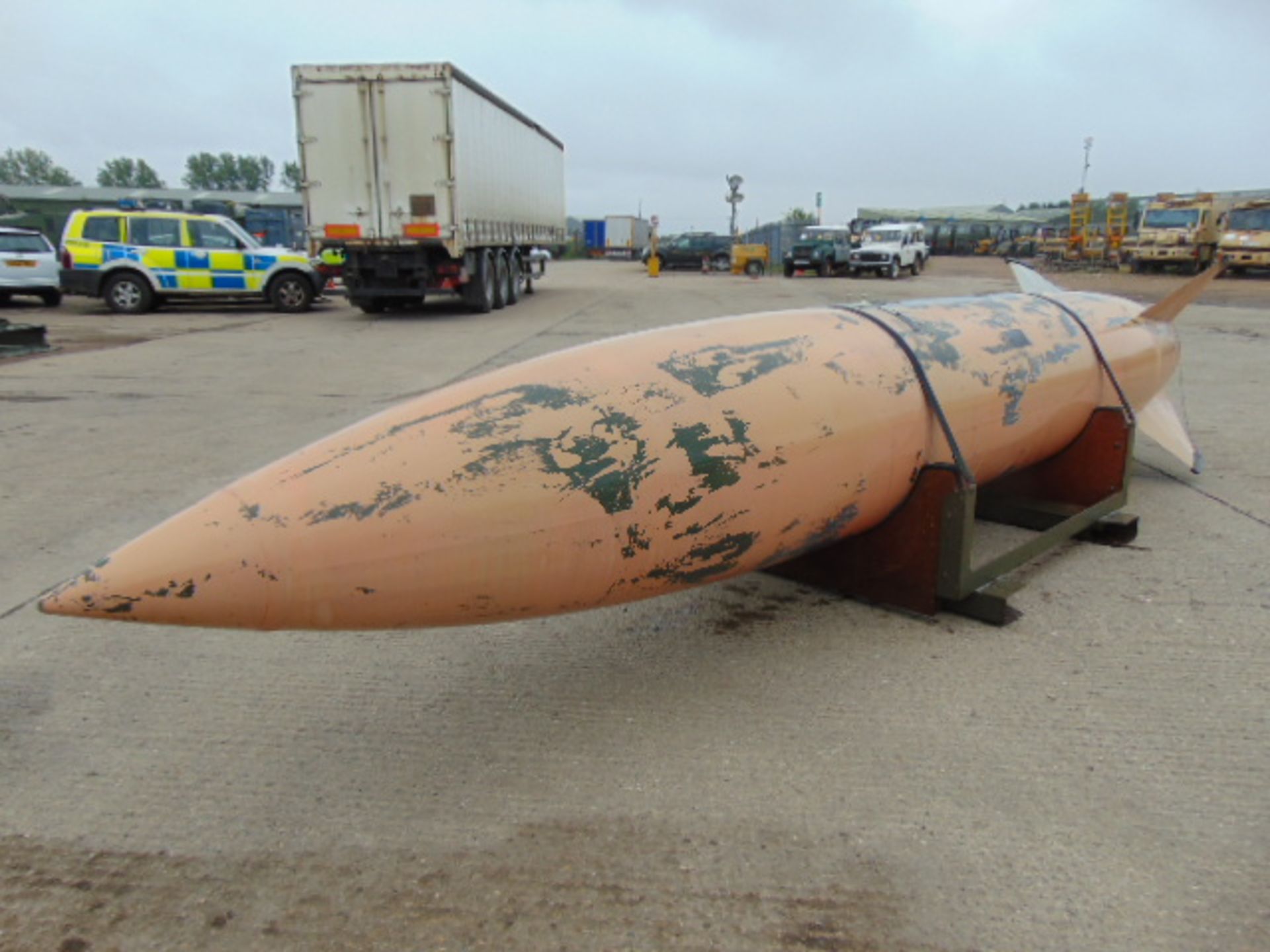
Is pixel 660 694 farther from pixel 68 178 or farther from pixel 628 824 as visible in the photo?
pixel 68 178

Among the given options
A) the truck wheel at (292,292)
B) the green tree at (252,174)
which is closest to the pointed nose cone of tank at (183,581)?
the truck wheel at (292,292)

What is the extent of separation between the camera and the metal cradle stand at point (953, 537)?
9.23ft

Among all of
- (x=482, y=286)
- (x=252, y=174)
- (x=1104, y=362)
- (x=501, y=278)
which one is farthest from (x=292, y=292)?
(x=252, y=174)

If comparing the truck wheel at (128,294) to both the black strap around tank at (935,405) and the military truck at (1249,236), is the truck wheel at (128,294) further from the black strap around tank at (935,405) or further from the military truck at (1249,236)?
the military truck at (1249,236)

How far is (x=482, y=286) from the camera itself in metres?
14.3

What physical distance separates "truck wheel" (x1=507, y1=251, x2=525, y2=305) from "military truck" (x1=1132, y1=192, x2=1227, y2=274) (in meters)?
18.5

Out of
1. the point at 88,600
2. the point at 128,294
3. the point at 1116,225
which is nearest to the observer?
the point at 88,600

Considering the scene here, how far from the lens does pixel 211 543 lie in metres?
1.69

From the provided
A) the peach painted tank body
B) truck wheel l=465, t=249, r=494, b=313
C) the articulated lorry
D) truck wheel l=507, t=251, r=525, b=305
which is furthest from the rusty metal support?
truck wheel l=507, t=251, r=525, b=305

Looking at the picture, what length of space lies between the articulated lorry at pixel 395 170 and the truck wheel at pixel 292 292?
1603 mm

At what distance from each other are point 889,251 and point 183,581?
27.0 meters

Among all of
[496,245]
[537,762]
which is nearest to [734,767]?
[537,762]

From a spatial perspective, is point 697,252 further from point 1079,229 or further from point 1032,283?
point 1032,283

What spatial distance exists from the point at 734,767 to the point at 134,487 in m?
3.68
